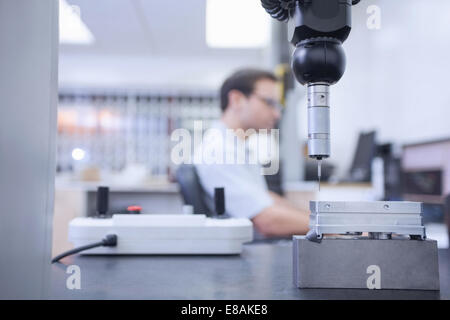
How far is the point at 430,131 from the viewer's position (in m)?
2.26

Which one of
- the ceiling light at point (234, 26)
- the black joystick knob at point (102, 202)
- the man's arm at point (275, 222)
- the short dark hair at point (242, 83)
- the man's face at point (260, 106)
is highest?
the ceiling light at point (234, 26)

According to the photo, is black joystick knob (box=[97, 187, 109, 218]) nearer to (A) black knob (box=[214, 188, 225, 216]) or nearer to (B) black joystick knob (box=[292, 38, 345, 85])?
(A) black knob (box=[214, 188, 225, 216])

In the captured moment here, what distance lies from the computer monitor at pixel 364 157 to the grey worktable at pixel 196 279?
1760 millimetres

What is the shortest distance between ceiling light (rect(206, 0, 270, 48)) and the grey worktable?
2137mm

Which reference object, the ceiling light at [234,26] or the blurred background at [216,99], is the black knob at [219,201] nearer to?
the blurred background at [216,99]

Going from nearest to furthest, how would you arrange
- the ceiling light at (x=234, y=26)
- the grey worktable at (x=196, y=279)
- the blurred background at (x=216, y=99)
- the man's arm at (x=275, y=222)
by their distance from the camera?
the grey worktable at (x=196, y=279), the man's arm at (x=275, y=222), the blurred background at (x=216, y=99), the ceiling light at (x=234, y=26)

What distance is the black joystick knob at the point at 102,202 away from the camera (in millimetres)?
642

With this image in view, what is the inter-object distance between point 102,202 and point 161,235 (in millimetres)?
139

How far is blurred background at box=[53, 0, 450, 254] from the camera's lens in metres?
2.20

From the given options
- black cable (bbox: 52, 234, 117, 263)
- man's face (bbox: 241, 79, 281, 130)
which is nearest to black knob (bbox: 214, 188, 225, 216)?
black cable (bbox: 52, 234, 117, 263)

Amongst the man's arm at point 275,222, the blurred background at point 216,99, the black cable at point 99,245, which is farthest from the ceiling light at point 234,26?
the black cable at point 99,245

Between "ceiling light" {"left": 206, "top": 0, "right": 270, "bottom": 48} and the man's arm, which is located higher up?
"ceiling light" {"left": 206, "top": 0, "right": 270, "bottom": 48}

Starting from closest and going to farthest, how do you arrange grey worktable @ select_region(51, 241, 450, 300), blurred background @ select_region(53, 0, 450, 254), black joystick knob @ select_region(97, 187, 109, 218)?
grey worktable @ select_region(51, 241, 450, 300)
black joystick knob @ select_region(97, 187, 109, 218)
blurred background @ select_region(53, 0, 450, 254)
